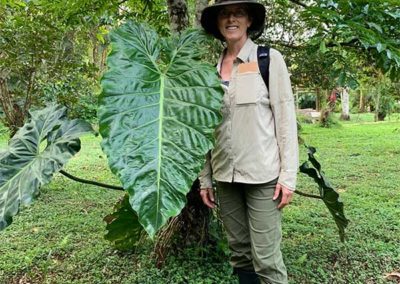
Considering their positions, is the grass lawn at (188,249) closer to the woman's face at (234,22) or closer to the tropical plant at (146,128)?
the tropical plant at (146,128)

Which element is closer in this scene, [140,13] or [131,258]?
[131,258]

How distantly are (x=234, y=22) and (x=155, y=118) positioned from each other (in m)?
0.51

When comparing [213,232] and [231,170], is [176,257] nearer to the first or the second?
[213,232]

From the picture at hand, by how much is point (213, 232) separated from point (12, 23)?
2630 millimetres

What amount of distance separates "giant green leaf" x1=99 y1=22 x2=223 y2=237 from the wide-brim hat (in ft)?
0.46

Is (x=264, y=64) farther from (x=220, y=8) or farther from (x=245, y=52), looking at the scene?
(x=220, y=8)

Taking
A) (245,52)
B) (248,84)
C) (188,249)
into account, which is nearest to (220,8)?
(245,52)

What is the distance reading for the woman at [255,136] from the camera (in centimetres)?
153

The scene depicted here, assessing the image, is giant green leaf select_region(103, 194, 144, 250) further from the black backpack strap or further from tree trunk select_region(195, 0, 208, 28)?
tree trunk select_region(195, 0, 208, 28)

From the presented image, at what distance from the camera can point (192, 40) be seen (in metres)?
1.71

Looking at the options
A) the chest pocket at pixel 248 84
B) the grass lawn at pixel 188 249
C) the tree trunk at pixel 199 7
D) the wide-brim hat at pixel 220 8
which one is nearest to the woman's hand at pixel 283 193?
the chest pocket at pixel 248 84

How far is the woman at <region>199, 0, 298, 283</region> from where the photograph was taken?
1.53m

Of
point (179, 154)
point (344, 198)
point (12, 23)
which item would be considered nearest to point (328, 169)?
point (344, 198)

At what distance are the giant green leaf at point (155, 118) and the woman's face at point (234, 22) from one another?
129 mm
